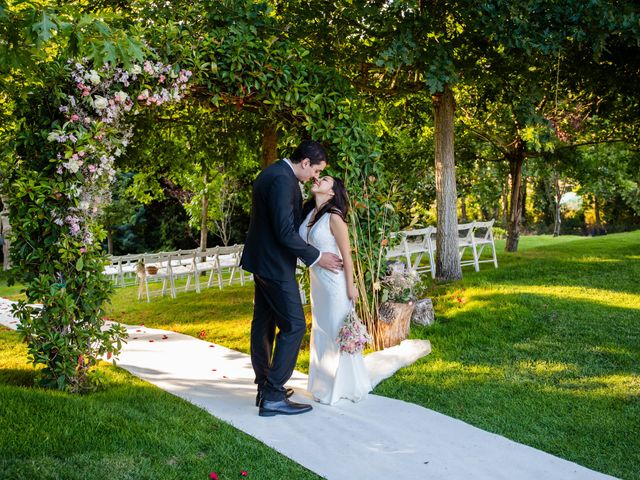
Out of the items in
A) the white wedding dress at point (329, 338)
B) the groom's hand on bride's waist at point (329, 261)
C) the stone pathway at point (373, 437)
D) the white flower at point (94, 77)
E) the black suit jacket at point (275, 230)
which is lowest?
the stone pathway at point (373, 437)

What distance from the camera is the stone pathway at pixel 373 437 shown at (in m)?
4.29

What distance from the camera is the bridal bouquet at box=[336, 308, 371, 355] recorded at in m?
5.56

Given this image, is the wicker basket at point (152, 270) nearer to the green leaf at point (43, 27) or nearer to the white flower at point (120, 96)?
the white flower at point (120, 96)

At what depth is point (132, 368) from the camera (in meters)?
7.04

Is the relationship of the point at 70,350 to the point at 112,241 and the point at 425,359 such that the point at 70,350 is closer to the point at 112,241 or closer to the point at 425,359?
the point at 425,359

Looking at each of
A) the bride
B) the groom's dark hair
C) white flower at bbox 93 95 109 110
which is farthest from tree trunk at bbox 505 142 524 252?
white flower at bbox 93 95 109 110

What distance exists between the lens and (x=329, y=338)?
18.8 ft

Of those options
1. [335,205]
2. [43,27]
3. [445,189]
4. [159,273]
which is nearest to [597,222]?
[445,189]

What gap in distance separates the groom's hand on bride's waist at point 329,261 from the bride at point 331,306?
10cm

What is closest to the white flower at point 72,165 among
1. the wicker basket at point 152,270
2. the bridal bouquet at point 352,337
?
the bridal bouquet at point 352,337

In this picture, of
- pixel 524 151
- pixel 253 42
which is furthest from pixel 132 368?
pixel 524 151

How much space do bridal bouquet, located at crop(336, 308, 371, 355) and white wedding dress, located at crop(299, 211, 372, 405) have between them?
75mm

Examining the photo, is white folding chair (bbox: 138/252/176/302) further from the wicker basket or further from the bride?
the bride

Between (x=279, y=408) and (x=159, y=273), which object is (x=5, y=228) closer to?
(x=159, y=273)
